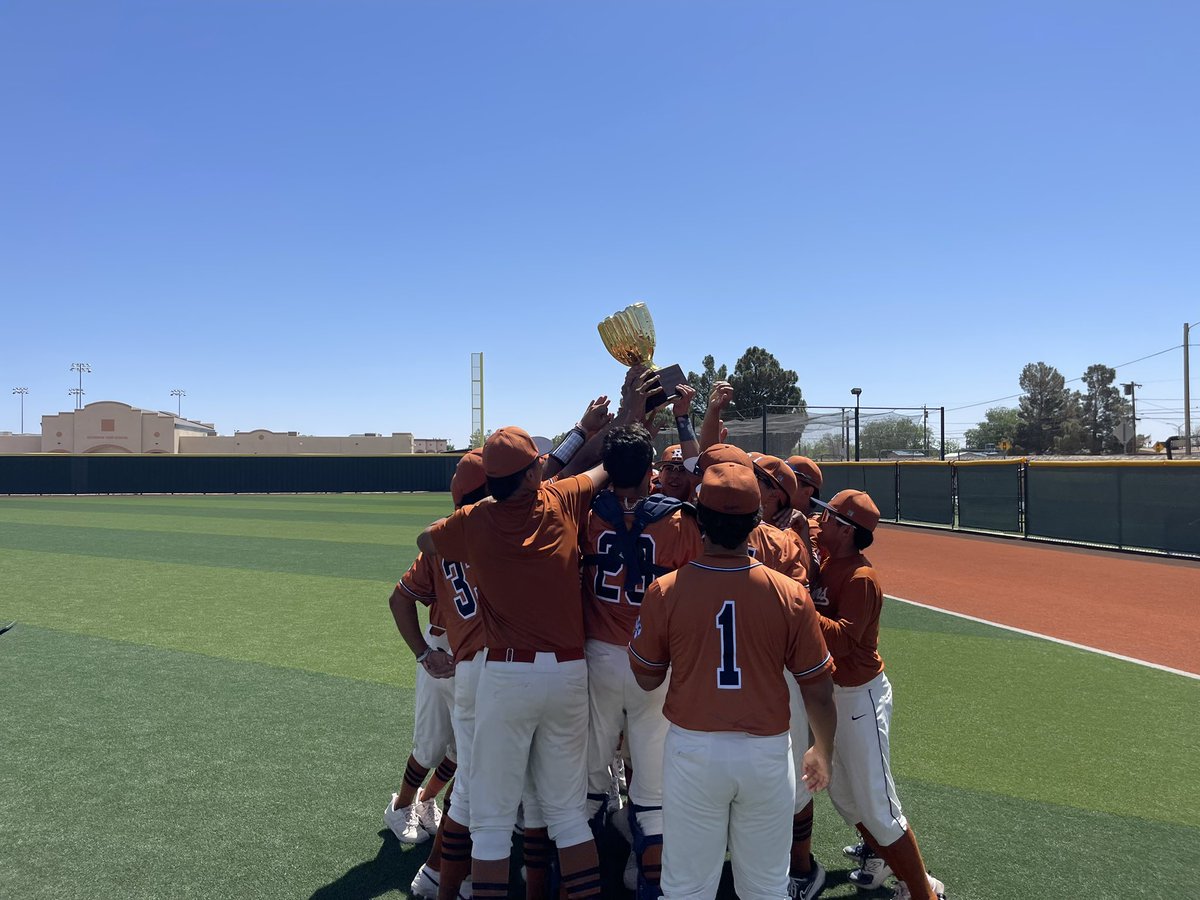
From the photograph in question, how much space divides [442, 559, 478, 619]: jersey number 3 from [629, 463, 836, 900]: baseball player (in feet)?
3.76

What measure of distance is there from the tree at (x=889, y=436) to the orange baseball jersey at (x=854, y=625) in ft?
79.4

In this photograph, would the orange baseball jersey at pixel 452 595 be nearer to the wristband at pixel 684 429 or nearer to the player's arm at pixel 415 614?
the player's arm at pixel 415 614

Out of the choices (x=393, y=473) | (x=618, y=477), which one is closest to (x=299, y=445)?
(x=393, y=473)

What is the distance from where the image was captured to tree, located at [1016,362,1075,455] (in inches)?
2894

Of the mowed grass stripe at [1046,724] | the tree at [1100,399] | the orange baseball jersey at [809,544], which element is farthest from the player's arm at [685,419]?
the tree at [1100,399]

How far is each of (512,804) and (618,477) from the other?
1.39 meters

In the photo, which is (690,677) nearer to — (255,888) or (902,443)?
(255,888)

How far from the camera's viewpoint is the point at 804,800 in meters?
3.42

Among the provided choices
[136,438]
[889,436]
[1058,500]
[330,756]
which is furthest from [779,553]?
[136,438]

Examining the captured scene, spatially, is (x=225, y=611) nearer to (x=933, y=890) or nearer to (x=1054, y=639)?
(x=933, y=890)

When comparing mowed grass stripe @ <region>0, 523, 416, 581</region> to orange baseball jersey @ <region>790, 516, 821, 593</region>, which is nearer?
orange baseball jersey @ <region>790, 516, 821, 593</region>

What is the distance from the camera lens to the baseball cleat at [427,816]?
4.12m

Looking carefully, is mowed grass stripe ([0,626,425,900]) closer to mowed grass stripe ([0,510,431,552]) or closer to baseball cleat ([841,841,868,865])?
baseball cleat ([841,841,868,865])

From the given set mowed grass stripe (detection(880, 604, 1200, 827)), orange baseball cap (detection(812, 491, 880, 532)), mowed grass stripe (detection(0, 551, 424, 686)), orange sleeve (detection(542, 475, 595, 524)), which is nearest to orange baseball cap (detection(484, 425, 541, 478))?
orange sleeve (detection(542, 475, 595, 524))
